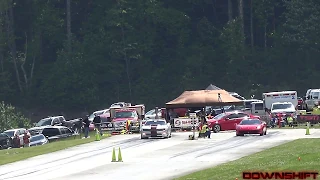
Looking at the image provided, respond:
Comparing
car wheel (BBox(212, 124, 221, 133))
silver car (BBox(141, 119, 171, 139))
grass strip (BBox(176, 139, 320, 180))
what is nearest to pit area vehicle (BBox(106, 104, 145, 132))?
silver car (BBox(141, 119, 171, 139))

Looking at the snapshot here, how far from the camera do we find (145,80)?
329ft

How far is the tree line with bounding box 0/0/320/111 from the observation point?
97.7m

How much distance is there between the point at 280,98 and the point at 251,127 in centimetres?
1508

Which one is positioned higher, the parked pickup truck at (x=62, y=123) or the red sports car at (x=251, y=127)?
the parked pickup truck at (x=62, y=123)

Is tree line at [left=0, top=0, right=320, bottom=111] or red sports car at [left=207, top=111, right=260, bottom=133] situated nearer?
red sports car at [left=207, top=111, right=260, bottom=133]

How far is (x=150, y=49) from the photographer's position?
10306 centimetres

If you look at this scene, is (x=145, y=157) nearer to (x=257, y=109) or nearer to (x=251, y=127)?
(x=251, y=127)

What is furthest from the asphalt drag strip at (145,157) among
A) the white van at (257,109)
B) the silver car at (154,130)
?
the white van at (257,109)

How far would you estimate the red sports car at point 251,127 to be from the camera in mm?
57406

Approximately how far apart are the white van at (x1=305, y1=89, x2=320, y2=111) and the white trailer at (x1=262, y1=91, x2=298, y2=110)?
13.2ft

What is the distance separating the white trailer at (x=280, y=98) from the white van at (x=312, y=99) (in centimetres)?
404

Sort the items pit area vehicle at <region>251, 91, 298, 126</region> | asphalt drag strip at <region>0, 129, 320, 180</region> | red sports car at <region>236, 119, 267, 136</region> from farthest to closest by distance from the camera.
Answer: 1. pit area vehicle at <region>251, 91, 298, 126</region>
2. red sports car at <region>236, 119, 267, 136</region>
3. asphalt drag strip at <region>0, 129, 320, 180</region>

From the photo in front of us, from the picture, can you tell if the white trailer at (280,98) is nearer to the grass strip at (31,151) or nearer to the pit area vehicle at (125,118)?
the pit area vehicle at (125,118)

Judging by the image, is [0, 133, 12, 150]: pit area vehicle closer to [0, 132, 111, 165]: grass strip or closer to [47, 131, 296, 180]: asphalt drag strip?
[0, 132, 111, 165]: grass strip
